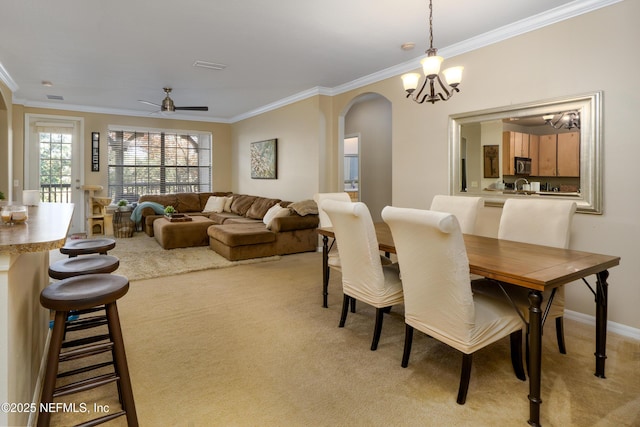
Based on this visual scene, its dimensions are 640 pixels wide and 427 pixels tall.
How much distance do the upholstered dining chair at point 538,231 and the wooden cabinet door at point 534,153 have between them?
663mm

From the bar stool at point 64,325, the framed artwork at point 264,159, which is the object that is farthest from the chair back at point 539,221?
the framed artwork at point 264,159

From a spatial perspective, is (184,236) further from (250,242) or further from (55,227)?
(55,227)

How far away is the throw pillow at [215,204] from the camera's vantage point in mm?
7625

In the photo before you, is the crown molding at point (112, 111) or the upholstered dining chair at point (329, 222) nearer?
the upholstered dining chair at point (329, 222)

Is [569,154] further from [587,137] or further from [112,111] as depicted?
[112,111]

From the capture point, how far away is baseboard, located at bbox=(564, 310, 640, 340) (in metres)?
2.68

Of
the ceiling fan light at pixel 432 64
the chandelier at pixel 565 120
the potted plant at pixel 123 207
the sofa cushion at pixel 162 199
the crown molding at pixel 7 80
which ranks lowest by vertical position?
the potted plant at pixel 123 207

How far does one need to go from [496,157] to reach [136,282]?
12.8ft

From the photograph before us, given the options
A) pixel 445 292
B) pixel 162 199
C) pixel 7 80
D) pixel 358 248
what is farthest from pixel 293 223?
pixel 7 80

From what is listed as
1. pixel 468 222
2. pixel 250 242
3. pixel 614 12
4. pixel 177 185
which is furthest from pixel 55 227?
pixel 177 185

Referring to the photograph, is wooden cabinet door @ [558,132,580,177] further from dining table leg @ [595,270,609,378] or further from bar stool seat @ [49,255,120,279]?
bar stool seat @ [49,255,120,279]

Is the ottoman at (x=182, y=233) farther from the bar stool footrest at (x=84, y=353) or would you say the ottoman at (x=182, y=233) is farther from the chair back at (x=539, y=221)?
the chair back at (x=539, y=221)

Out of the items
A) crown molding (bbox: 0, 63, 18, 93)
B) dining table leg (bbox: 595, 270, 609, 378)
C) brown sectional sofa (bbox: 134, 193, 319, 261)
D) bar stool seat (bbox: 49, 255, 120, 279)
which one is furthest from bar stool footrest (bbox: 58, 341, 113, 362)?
crown molding (bbox: 0, 63, 18, 93)

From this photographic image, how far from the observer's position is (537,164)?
3172 mm
